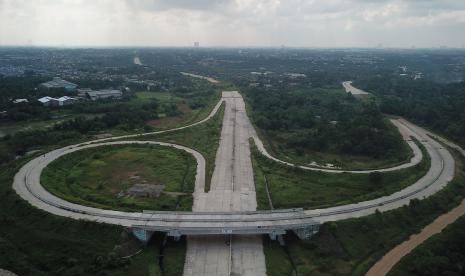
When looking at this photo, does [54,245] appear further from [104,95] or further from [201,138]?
[104,95]

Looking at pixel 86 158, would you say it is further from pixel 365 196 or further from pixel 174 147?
pixel 365 196

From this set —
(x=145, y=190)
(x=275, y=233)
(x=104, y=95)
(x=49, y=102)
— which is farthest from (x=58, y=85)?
(x=275, y=233)

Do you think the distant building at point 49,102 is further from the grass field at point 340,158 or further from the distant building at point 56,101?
the grass field at point 340,158

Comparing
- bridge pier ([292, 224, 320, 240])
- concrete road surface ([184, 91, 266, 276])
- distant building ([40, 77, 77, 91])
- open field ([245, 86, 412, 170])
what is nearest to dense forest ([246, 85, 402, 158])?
open field ([245, 86, 412, 170])

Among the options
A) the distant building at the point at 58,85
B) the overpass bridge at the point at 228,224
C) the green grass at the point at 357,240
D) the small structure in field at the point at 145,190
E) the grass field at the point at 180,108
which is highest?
the overpass bridge at the point at 228,224

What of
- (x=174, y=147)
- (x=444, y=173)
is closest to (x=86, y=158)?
(x=174, y=147)

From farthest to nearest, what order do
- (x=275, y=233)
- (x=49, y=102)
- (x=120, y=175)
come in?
(x=49, y=102) → (x=120, y=175) → (x=275, y=233)

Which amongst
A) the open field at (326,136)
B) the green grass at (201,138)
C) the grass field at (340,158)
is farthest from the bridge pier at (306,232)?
the green grass at (201,138)
